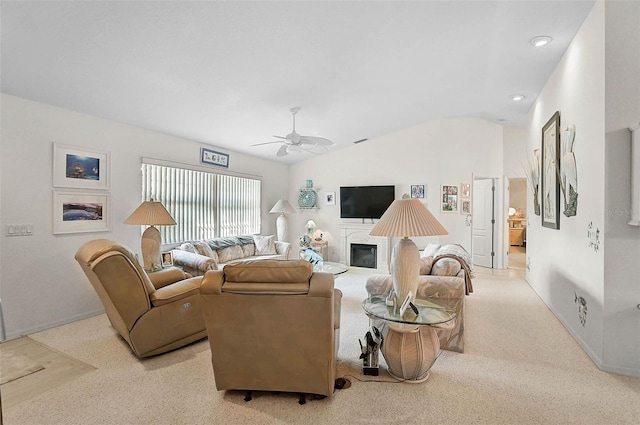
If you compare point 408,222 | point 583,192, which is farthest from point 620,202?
point 408,222

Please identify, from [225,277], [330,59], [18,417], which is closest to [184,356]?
[18,417]

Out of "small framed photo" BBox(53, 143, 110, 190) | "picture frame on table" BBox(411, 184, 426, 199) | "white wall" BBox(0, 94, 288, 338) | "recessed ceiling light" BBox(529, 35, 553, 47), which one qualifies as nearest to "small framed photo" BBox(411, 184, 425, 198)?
"picture frame on table" BBox(411, 184, 426, 199)

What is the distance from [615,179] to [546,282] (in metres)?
2.30

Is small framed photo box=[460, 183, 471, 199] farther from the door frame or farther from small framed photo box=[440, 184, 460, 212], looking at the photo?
the door frame

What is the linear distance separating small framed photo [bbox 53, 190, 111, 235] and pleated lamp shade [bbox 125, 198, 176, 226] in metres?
0.48

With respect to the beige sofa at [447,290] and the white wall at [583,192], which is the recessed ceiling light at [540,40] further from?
the beige sofa at [447,290]

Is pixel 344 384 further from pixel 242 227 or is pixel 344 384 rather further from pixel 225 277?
pixel 242 227

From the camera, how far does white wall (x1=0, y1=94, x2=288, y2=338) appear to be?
3.27 m

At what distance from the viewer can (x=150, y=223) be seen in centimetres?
379

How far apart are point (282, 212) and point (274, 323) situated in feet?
17.1

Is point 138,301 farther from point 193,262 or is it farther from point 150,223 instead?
point 193,262

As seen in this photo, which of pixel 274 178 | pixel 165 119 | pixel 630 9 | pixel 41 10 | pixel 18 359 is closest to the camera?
pixel 41 10

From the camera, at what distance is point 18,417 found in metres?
2.09

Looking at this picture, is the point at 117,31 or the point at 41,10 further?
the point at 117,31
